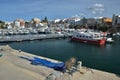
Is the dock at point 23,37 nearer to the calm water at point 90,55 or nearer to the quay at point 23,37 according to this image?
the quay at point 23,37

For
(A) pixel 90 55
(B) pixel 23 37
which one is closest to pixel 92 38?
(A) pixel 90 55

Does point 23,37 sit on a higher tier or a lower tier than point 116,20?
lower

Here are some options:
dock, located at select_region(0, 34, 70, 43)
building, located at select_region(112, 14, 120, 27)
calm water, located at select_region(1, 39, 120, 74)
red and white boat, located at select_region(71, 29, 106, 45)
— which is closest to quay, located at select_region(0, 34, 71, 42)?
dock, located at select_region(0, 34, 70, 43)

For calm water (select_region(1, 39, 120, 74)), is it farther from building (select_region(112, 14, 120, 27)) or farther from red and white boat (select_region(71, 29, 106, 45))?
building (select_region(112, 14, 120, 27))

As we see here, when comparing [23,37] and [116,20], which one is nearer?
[23,37]

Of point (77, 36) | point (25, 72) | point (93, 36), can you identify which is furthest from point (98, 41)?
point (25, 72)

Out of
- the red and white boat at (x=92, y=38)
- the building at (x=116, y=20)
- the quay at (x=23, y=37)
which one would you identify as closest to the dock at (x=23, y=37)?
the quay at (x=23, y=37)

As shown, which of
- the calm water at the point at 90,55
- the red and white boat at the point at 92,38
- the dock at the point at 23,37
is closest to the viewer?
the calm water at the point at 90,55

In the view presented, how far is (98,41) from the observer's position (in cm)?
6431

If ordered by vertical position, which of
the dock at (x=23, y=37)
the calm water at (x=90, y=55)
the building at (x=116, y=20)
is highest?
the building at (x=116, y=20)

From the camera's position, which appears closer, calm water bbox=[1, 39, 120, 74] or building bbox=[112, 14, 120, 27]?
calm water bbox=[1, 39, 120, 74]

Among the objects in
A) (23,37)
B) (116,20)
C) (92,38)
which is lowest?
(92,38)

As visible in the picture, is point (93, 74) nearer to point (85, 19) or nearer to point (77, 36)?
point (77, 36)

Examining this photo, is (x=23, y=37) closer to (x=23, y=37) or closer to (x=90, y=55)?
(x=23, y=37)
